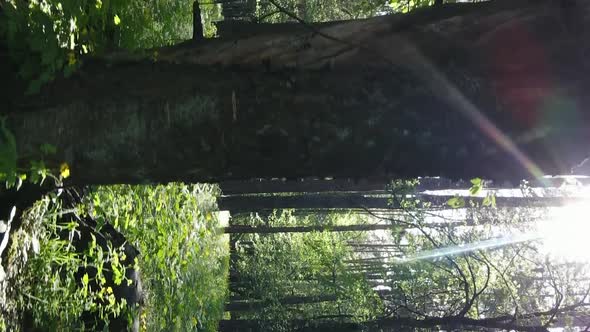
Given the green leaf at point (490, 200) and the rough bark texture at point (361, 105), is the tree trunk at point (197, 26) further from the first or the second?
the green leaf at point (490, 200)

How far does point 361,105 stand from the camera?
2230mm

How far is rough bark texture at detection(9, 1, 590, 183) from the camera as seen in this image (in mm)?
2158

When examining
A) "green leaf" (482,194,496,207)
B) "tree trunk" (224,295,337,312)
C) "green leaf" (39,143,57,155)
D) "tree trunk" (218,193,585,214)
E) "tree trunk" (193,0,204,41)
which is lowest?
"tree trunk" (224,295,337,312)

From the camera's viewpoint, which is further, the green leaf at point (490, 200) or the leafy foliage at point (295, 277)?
the leafy foliage at point (295, 277)

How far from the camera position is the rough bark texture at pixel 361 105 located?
7.08 feet

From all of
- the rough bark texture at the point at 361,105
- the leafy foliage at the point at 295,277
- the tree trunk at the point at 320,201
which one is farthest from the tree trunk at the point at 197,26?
the leafy foliage at the point at 295,277

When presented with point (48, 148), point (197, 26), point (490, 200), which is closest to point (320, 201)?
point (490, 200)

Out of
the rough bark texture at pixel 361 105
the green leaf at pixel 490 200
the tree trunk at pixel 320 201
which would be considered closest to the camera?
the rough bark texture at pixel 361 105

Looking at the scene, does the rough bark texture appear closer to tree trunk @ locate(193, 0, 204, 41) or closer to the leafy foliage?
tree trunk @ locate(193, 0, 204, 41)

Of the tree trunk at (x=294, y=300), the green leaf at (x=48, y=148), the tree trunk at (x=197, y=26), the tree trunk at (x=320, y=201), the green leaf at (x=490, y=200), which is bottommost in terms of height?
the tree trunk at (x=294, y=300)

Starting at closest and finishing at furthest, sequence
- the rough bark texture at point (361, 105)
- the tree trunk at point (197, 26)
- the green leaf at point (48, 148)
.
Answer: the rough bark texture at point (361, 105), the green leaf at point (48, 148), the tree trunk at point (197, 26)

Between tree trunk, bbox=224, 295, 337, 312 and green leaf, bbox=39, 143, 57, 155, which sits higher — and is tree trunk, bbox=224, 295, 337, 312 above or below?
below

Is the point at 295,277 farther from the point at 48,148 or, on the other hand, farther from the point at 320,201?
the point at 48,148

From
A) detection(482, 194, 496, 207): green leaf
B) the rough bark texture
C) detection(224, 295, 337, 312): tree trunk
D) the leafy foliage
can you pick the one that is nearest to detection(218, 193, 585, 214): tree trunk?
the leafy foliage
